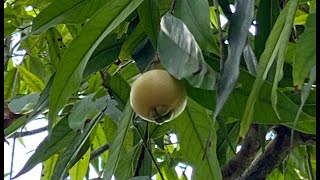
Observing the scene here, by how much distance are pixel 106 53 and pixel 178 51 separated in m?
0.24

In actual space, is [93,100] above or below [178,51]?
below

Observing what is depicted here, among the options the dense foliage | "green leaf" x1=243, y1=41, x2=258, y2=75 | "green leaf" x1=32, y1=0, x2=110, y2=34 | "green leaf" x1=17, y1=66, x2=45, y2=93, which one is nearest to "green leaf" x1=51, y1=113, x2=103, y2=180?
the dense foliage

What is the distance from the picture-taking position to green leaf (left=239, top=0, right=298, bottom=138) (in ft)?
1.45

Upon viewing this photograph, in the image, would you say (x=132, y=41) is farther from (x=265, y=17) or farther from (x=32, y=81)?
(x=32, y=81)

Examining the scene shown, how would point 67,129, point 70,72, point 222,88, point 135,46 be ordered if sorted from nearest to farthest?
point 222,88
point 70,72
point 135,46
point 67,129

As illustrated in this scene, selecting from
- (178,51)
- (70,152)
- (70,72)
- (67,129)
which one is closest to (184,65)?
(178,51)

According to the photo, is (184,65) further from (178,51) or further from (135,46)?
(135,46)

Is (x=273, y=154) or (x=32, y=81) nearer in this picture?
(x=273, y=154)

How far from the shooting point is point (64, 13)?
631mm

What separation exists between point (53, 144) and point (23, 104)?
56 mm

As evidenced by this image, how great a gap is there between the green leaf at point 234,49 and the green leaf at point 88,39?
8cm

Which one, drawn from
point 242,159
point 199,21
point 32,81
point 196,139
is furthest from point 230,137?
point 32,81

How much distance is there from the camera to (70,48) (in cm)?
54

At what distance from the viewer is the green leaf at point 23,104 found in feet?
2.59
